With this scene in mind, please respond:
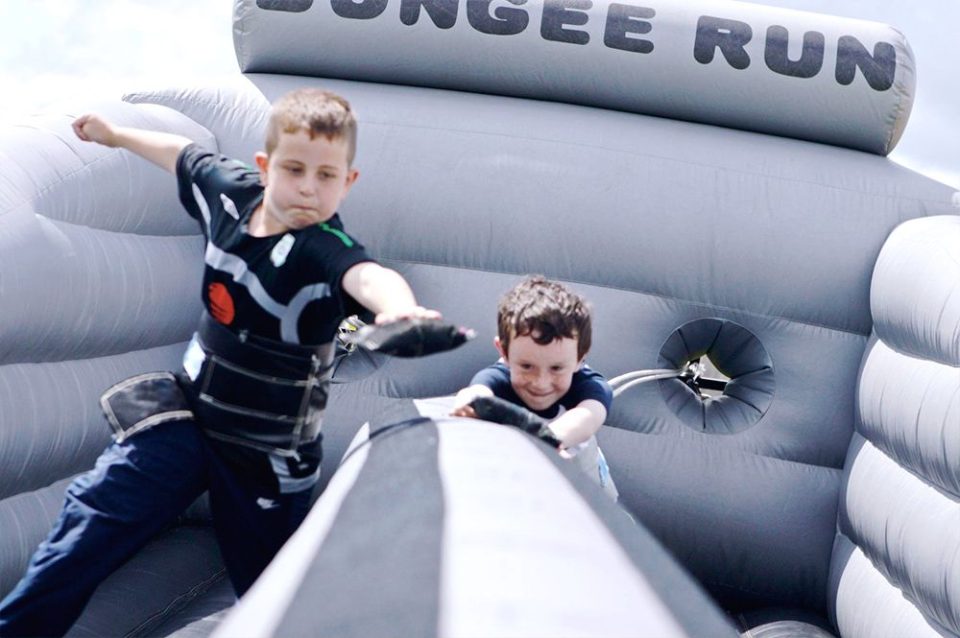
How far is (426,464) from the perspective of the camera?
74 centimetres

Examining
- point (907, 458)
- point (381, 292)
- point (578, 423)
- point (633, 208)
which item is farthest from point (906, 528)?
point (381, 292)

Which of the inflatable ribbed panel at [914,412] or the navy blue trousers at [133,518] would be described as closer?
the navy blue trousers at [133,518]

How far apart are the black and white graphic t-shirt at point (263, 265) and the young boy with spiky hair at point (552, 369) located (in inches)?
9.3

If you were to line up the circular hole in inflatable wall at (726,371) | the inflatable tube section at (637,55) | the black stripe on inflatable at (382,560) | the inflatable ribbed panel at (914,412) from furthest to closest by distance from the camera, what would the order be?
1. the inflatable tube section at (637,55)
2. the circular hole in inflatable wall at (726,371)
3. the inflatable ribbed panel at (914,412)
4. the black stripe on inflatable at (382,560)

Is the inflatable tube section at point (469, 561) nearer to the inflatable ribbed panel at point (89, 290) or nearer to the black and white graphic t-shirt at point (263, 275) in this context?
the black and white graphic t-shirt at point (263, 275)

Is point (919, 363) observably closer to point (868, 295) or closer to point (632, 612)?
point (868, 295)

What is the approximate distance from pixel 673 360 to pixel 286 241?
789mm

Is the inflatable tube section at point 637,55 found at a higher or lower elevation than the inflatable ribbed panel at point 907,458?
higher

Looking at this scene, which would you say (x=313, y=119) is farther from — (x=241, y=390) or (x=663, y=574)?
(x=663, y=574)

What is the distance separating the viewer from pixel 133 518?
41.7 inches

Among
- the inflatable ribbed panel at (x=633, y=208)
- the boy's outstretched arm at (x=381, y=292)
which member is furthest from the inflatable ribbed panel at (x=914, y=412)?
the boy's outstretched arm at (x=381, y=292)

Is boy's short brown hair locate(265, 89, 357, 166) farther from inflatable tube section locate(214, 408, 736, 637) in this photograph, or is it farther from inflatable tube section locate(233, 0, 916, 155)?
inflatable tube section locate(233, 0, 916, 155)

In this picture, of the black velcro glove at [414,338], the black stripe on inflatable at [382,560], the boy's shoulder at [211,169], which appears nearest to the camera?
the black stripe on inflatable at [382,560]

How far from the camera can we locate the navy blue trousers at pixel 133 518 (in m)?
1.03
